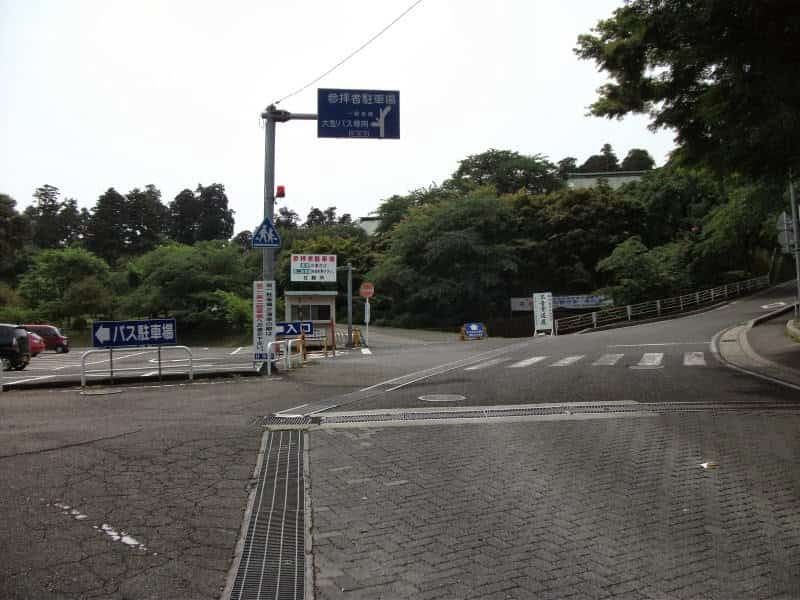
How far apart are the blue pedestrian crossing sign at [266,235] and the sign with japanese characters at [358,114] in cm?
244

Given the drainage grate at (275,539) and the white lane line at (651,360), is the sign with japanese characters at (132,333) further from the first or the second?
the white lane line at (651,360)

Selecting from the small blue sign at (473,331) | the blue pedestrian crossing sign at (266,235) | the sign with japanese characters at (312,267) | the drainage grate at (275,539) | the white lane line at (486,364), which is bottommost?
the drainage grate at (275,539)

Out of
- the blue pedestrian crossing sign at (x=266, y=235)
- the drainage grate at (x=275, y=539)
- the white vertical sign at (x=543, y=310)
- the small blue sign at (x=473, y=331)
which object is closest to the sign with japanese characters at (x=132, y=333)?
the blue pedestrian crossing sign at (x=266, y=235)

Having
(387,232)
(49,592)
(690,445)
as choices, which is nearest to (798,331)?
(690,445)

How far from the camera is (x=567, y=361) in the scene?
1552 cm

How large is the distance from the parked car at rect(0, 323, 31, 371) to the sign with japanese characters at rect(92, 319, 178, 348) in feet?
22.8

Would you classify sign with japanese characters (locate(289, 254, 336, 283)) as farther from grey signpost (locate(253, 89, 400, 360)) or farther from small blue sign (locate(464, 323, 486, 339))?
grey signpost (locate(253, 89, 400, 360))

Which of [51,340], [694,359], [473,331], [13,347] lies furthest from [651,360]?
[51,340]

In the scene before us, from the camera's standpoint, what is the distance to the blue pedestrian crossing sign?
1338 centimetres

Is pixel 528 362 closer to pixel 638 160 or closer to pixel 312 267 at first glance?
pixel 312 267

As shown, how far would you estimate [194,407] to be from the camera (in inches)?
358

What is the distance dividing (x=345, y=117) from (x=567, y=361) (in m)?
8.36

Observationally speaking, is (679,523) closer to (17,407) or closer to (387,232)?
(17,407)

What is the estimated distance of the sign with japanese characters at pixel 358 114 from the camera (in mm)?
13578
